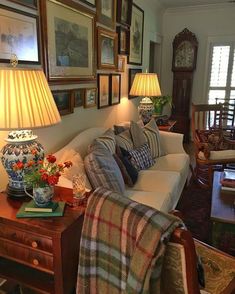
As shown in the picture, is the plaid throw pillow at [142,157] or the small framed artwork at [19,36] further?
the plaid throw pillow at [142,157]

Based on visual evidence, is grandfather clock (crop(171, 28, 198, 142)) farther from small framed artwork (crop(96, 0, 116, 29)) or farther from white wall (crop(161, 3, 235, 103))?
small framed artwork (crop(96, 0, 116, 29))

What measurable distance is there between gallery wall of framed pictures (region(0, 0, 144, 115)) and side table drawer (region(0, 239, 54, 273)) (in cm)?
112

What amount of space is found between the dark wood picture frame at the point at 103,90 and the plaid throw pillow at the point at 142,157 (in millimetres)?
719

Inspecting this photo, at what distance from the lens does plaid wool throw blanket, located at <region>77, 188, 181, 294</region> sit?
90 centimetres

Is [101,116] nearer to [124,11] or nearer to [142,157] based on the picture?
[142,157]

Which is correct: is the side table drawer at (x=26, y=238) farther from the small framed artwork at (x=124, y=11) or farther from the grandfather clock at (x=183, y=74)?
the grandfather clock at (x=183, y=74)

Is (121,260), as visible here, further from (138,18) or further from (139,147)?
(138,18)

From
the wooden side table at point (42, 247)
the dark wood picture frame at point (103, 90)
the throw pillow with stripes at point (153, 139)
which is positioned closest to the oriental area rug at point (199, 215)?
the throw pillow with stripes at point (153, 139)

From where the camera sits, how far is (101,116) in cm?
320

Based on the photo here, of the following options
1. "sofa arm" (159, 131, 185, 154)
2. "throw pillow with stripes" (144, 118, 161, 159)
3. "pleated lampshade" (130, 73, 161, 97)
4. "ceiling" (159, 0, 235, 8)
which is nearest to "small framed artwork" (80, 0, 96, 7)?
"pleated lampshade" (130, 73, 161, 97)

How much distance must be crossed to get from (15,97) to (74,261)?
2.96ft

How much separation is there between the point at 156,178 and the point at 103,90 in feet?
4.13

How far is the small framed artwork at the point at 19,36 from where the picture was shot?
5.35ft

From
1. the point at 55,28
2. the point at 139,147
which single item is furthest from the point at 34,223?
the point at 139,147
